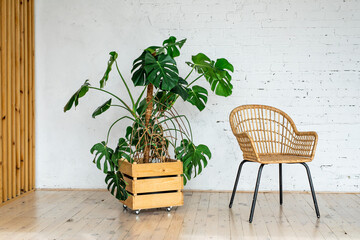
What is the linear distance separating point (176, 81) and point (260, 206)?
1.23m

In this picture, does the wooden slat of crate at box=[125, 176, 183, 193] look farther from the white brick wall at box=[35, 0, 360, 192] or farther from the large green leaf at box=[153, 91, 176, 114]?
the white brick wall at box=[35, 0, 360, 192]

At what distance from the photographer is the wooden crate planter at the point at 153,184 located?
3.18 meters

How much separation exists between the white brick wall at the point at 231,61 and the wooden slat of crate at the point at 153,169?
909 millimetres

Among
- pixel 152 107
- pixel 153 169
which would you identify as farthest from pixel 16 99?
pixel 153 169

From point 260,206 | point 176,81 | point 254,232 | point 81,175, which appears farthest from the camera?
point 81,175

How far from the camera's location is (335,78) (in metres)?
4.04

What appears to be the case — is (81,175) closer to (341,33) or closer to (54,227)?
(54,227)

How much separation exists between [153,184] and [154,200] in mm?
119

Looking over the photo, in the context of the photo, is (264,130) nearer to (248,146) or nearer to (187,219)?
(248,146)

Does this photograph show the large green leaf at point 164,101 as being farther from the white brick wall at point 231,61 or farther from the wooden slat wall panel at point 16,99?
the wooden slat wall panel at point 16,99

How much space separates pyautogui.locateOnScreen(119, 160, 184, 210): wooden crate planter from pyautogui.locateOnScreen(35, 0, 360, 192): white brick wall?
2.90ft

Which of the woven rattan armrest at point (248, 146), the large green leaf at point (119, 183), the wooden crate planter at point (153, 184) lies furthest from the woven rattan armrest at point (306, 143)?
the large green leaf at point (119, 183)

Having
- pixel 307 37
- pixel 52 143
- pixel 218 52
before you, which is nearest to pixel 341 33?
pixel 307 37

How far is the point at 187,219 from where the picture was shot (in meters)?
3.08
